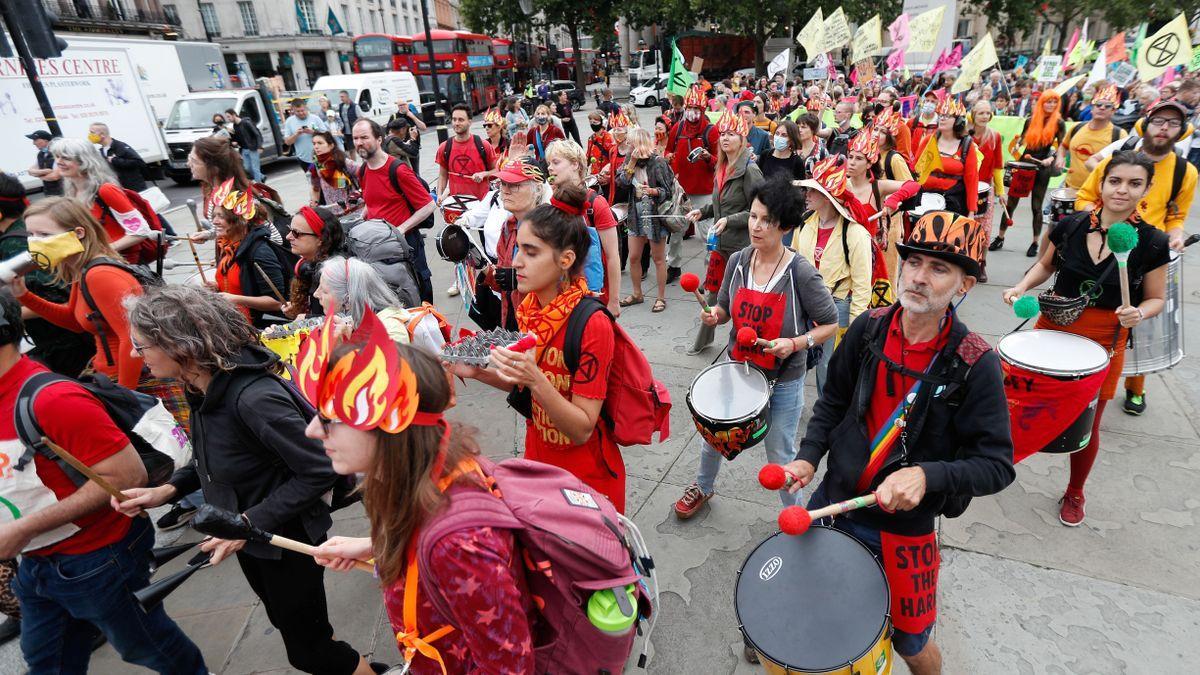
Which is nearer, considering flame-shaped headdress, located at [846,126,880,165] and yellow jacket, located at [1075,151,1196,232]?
yellow jacket, located at [1075,151,1196,232]

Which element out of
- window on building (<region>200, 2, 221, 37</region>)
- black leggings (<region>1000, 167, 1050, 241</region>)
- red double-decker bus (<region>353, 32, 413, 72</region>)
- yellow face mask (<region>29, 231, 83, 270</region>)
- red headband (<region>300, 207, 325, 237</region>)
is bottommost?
black leggings (<region>1000, 167, 1050, 241</region>)

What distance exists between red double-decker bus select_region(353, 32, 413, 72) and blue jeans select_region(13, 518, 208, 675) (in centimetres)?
3356

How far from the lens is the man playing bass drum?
1.91 meters

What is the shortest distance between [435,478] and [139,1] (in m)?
47.1

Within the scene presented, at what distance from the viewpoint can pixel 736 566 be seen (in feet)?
11.2

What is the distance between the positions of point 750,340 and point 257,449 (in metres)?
2.24

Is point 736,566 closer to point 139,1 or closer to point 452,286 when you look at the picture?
point 452,286

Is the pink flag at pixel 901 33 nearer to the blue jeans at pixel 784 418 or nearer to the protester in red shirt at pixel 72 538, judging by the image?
the blue jeans at pixel 784 418

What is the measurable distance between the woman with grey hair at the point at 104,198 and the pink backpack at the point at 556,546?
455 cm

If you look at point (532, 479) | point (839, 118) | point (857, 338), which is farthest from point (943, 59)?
point (532, 479)

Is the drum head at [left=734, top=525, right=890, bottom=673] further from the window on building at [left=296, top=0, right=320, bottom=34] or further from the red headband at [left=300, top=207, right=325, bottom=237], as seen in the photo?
the window on building at [left=296, top=0, right=320, bottom=34]

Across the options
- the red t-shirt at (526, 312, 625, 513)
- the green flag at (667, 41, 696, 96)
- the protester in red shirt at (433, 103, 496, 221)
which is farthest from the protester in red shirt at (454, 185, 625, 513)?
the green flag at (667, 41, 696, 96)

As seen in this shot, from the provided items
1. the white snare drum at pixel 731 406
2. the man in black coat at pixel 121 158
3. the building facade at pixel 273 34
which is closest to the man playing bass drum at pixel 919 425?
the white snare drum at pixel 731 406

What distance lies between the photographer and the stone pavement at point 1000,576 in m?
2.84
